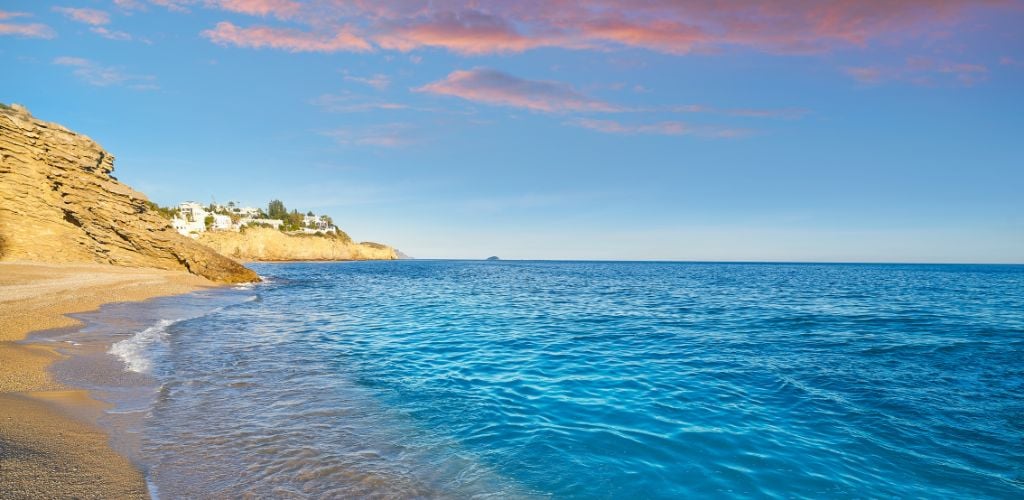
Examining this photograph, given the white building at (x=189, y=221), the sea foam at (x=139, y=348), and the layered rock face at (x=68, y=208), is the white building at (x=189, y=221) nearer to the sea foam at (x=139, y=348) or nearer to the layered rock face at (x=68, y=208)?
the layered rock face at (x=68, y=208)

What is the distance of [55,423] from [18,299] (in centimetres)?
1645

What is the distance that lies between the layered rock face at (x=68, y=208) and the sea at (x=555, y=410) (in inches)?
872

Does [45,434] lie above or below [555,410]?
above

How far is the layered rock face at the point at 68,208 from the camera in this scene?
31.2 m

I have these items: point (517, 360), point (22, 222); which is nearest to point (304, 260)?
point (22, 222)

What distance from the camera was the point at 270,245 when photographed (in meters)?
148

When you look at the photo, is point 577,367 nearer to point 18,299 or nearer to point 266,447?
point 266,447

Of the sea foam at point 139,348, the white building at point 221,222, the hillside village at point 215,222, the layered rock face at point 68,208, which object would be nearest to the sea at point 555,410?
the sea foam at point 139,348

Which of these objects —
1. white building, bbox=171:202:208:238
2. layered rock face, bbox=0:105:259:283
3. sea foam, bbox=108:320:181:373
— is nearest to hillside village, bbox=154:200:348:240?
white building, bbox=171:202:208:238

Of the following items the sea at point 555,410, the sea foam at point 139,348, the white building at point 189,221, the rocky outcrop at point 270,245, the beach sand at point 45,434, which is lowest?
the sea at point 555,410

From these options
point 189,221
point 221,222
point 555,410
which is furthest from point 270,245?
point 555,410

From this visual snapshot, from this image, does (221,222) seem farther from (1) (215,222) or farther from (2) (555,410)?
(2) (555,410)

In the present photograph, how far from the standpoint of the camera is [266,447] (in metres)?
6.89

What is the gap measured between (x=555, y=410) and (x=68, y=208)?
4272 centimetres
